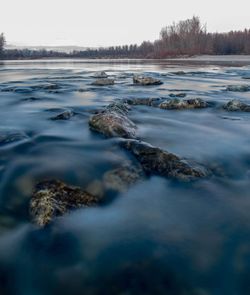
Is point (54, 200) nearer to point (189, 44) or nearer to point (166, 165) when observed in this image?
point (166, 165)

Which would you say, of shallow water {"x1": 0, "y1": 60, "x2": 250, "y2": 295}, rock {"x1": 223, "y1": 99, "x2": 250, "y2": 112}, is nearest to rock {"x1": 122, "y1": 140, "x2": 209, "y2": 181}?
shallow water {"x1": 0, "y1": 60, "x2": 250, "y2": 295}

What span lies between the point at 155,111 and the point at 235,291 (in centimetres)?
577

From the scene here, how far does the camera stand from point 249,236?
2.64 metres

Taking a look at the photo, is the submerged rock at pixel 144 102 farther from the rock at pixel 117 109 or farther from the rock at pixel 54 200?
the rock at pixel 54 200

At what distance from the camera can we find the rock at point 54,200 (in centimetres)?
272

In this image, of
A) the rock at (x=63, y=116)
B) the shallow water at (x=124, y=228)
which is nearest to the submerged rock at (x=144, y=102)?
the rock at (x=63, y=116)

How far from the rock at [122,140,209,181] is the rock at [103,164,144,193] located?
0.15 metres

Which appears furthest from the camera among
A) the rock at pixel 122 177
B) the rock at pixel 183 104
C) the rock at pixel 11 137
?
the rock at pixel 183 104

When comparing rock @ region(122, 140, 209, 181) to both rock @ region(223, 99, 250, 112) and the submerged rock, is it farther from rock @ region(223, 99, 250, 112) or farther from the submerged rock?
the submerged rock

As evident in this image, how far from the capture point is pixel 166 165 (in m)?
3.72

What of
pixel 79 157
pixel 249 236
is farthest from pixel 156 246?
pixel 79 157

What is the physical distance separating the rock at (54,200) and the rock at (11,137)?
5.74ft

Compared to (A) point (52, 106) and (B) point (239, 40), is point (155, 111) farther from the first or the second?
(B) point (239, 40)

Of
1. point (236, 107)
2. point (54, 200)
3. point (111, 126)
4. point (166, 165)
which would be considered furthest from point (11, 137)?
point (236, 107)
